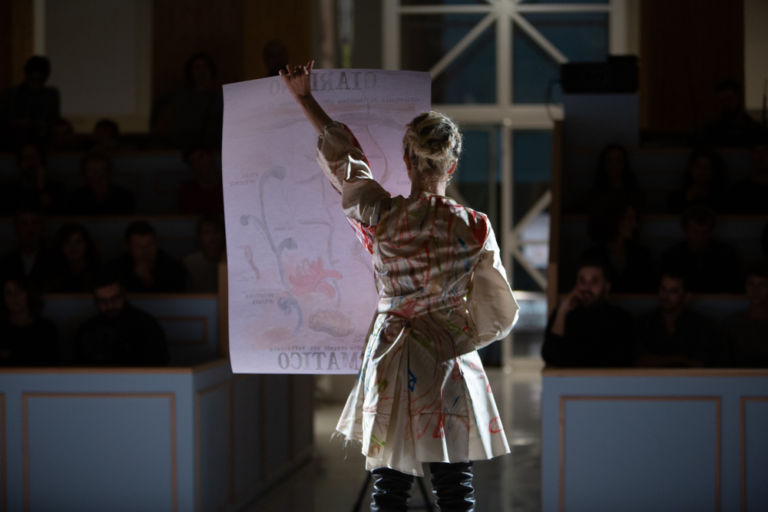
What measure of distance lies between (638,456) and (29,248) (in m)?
3.16

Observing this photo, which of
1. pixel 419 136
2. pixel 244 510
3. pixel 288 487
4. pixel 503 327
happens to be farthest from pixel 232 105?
pixel 288 487

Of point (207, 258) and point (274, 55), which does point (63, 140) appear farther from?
point (274, 55)

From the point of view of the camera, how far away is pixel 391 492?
2.10 m

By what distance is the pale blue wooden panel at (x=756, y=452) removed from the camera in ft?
11.0

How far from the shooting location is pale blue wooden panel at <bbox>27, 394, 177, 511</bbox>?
3471 mm

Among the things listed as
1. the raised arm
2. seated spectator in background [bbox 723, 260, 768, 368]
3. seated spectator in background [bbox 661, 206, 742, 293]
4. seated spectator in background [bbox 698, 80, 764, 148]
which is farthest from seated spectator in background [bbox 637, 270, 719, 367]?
seated spectator in background [bbox 698, 80, 764, 148]

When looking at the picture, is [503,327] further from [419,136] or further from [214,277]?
[214,277]

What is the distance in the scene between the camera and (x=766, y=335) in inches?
152

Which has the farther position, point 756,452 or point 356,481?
point 356,481

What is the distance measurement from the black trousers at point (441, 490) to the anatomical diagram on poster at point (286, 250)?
0.62 meters

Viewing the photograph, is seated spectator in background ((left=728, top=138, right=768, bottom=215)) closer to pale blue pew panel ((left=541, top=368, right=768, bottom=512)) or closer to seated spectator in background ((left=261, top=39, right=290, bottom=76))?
pale blue pew panel ((left=541, top=368, right=768, bottom=512))

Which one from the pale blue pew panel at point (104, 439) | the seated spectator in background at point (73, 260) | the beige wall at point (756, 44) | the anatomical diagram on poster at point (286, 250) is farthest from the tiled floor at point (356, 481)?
the beige wall at point (756, 44)

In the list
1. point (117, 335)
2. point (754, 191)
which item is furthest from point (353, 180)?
point (754, 191)

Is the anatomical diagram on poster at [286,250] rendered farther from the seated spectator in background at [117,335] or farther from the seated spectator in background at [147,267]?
the seated spectator in background at [147,267]
